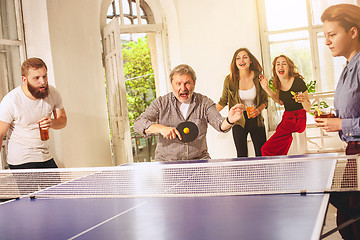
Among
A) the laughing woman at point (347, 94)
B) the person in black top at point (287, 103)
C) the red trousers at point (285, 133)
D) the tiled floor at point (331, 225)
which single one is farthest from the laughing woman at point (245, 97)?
the laughing woman at point (347, 94)

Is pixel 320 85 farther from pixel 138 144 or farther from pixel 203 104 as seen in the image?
pixel 203 104

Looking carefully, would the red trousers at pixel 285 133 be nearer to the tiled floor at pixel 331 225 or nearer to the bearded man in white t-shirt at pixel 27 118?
the tiled floor at pixel 331 225

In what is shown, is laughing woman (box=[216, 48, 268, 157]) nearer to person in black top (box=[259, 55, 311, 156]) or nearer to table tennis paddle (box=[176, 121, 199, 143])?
person in black top (box=[259, 55, 311, 156])

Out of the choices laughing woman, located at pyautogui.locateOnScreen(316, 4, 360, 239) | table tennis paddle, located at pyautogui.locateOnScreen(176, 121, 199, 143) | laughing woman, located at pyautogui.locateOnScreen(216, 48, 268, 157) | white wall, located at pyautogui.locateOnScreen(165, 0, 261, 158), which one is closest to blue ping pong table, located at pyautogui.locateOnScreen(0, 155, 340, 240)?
laughing woman, located at pyautogui.locateOnScreen(316, 4, 360, 239)

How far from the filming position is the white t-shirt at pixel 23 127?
3850 mm

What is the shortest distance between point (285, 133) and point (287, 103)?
38cm

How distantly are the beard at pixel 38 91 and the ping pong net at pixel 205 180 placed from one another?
0.80 meters

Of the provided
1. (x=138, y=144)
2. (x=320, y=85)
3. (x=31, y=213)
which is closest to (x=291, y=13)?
(x=320, y=85)

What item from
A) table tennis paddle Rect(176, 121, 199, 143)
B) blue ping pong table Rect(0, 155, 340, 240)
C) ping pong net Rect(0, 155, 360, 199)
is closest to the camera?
blue ping pong table Rect(0, 155, 340, 240)

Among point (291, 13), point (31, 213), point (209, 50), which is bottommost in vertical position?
point (31, 213)

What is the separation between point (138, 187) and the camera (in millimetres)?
2791

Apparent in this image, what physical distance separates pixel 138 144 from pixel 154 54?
1948 millimetres

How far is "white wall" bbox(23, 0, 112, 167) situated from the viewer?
573 centimetres

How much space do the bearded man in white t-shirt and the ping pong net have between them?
0.42 metres
